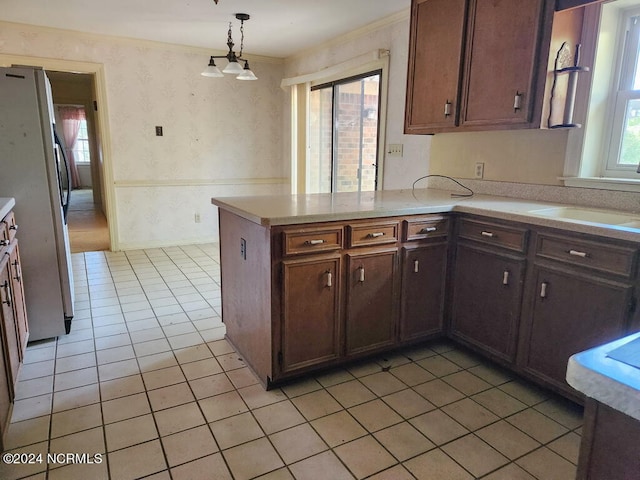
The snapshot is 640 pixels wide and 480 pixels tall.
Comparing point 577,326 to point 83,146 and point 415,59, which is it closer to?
point 415,59

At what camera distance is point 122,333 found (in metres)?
2.72

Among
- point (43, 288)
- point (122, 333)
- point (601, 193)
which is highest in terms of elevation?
point (601, 193)

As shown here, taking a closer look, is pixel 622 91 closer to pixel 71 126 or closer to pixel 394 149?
pixel 394 149

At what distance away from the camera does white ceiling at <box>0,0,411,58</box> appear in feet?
10.9

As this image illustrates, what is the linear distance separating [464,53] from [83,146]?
10989mm

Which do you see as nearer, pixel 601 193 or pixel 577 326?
pixel 577 326

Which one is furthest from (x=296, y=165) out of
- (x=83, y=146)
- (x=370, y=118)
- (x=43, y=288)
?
(x=83, y=146)

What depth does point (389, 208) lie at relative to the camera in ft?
7.14

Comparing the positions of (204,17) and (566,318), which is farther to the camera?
(204,17)

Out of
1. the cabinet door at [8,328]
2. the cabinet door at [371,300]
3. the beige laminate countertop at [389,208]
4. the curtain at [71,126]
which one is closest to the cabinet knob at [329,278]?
Result: the cabinet door at [371,300]

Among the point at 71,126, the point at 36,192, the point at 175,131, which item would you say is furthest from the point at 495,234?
the point at 71,126

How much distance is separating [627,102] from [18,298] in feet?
11.1

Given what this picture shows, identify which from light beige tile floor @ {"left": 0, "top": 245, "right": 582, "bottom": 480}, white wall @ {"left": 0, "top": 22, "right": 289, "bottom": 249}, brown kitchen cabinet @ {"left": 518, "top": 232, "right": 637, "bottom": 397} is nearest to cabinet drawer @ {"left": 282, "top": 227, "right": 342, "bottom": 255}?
light beige tile floor @ {"left": 0, "top": 245, "right": 582, "bottom": 480}

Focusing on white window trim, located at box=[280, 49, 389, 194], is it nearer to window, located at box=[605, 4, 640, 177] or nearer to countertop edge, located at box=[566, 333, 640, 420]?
window, located at box=[605, 4, 640, 177]
